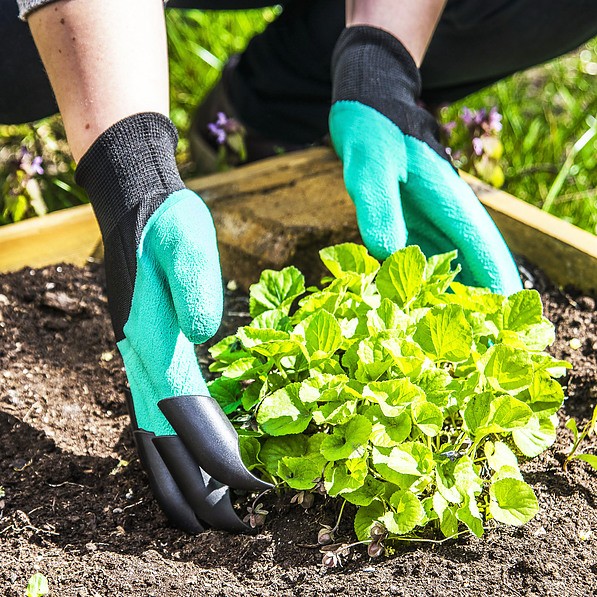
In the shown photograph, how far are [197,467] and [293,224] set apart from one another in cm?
72

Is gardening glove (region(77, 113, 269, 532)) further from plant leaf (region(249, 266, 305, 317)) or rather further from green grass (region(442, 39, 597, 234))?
green grass (region(442, 39, 597, 234))

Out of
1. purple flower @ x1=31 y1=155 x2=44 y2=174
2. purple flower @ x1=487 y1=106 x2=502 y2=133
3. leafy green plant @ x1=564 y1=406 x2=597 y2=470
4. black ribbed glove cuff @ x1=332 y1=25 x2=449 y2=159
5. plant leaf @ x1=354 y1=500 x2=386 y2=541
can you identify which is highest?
black ribbed glove cuff @ x1=332 y1=25 x2=449 y2=159

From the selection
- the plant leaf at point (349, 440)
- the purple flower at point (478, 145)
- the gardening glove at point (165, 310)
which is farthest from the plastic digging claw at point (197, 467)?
the purple flower at point (478, 145)

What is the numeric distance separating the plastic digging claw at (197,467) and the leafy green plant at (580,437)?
0.48m

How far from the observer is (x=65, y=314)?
5.17 ft

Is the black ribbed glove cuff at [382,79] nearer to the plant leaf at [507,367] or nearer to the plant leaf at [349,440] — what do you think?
the plant leaf at [507,367]

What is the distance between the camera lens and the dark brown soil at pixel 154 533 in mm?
1058

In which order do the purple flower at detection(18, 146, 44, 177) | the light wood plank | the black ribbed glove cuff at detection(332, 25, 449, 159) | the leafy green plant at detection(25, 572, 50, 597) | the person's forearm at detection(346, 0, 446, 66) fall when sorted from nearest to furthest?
the leafy green plant at detection(25, 572, 50, 597)
the black ribbed glove cuff at detection(332, 25, 449, 159)
the person's forearm at detection(346, 0, 446, 66)
the light wood plank
the purple flower at detection(18, 146, 44, 177)

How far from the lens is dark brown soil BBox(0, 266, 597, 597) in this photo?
1058 mm

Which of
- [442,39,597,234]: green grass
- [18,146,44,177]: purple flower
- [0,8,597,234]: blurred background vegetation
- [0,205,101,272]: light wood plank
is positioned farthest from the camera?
[442,39,597,234]: green grass

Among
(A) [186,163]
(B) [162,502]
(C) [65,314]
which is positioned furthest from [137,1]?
(A) [186,163]

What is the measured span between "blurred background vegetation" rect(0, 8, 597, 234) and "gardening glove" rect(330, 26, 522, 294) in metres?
0.48

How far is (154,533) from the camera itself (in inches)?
45.6

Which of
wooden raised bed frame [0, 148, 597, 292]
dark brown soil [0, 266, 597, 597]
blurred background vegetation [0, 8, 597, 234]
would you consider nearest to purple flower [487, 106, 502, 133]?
blurred background vegetation [0, 8, 597, 234]
